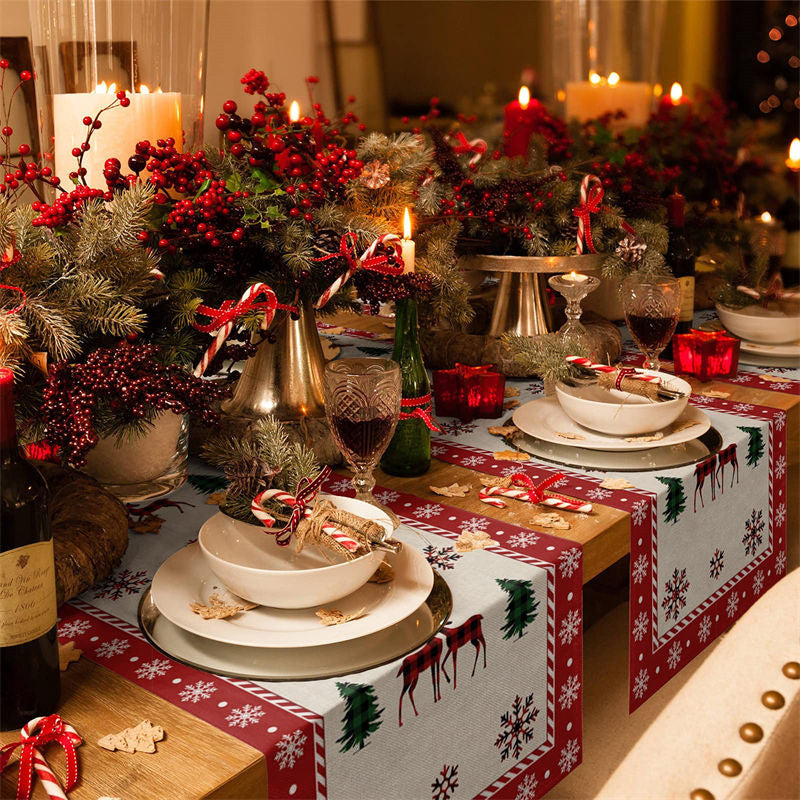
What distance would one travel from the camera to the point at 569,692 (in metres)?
0.98

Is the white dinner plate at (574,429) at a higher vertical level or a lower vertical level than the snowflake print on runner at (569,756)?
higher

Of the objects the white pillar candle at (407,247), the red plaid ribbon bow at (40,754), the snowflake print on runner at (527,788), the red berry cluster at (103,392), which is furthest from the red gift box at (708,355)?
the red plaid ribbon bow at (40,754)

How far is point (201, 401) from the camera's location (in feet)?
2.74

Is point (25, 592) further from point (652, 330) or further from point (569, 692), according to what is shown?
point (652, 330)

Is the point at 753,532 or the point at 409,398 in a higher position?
the point at 409,398

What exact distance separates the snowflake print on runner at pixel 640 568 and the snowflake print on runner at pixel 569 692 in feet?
0.52

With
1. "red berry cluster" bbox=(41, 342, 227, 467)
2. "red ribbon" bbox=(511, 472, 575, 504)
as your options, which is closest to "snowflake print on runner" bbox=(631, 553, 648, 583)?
"red ribbon" bbox=(511, 472, 575, 504)

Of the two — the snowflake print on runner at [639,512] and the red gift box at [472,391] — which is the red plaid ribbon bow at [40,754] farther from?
the red gift box at [472,391]

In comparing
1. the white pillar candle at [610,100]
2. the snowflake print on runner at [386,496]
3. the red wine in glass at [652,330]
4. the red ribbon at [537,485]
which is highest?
the white pillar candle at [610,100]

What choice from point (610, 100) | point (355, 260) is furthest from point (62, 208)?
point (610, 100)

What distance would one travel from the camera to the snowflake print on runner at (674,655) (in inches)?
46.1

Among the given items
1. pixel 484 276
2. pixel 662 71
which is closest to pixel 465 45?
pixel 662 71

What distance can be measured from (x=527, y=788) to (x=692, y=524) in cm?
43

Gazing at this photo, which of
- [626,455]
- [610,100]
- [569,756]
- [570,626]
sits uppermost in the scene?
[610,100]
